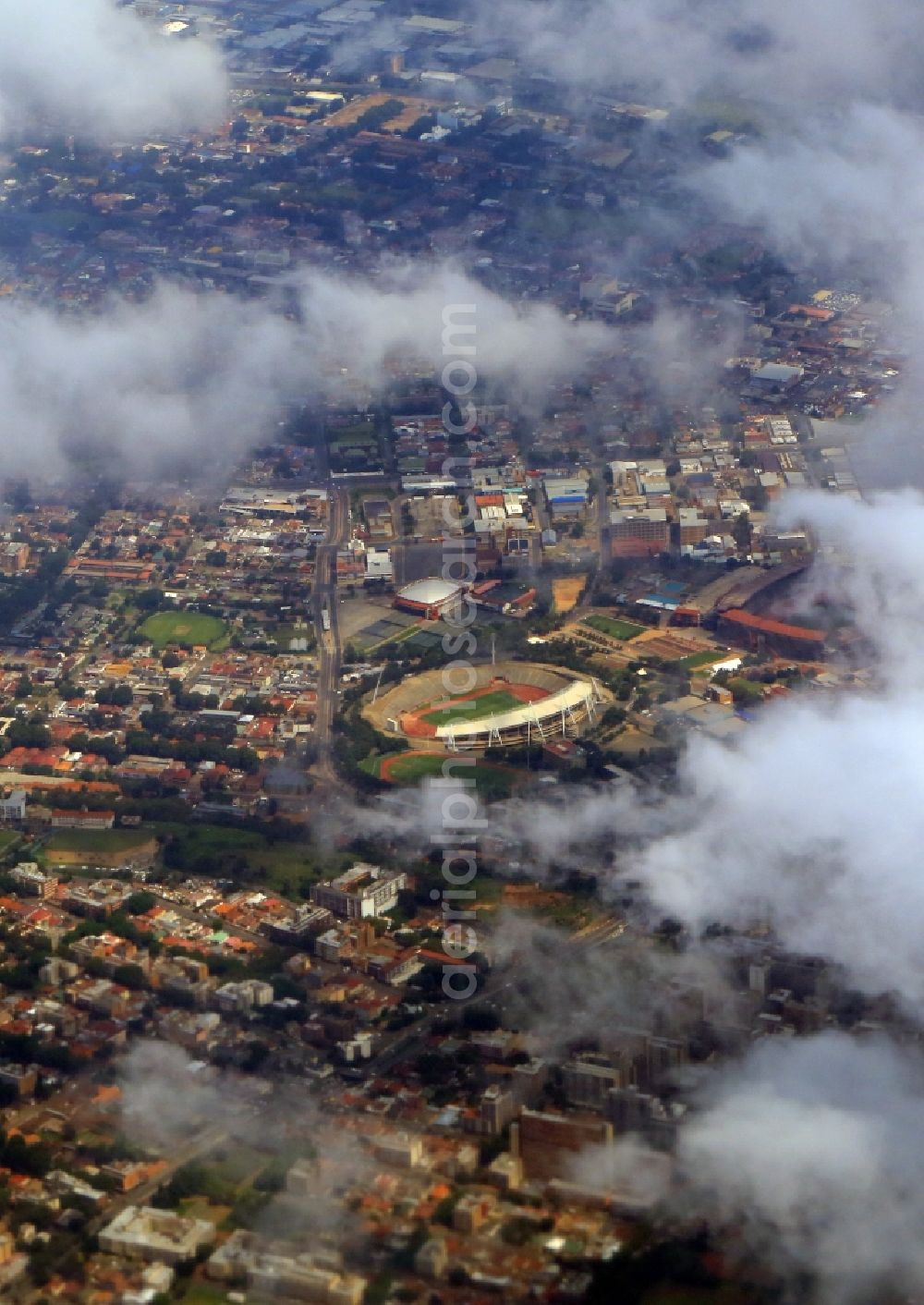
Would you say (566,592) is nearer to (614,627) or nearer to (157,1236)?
(614,627)

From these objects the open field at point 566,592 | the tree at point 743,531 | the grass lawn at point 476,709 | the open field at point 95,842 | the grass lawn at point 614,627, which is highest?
the tree at point 743,531

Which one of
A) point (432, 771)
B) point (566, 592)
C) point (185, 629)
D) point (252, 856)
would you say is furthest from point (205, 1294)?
point (566, 592)

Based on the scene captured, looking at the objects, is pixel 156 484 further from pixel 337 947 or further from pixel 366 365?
pixel 337 947

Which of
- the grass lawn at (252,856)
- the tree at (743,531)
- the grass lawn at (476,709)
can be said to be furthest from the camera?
the tree at (743,531)

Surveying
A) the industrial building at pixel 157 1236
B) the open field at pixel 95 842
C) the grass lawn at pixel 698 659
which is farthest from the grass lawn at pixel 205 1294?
the grass lawn at pixel 698 659

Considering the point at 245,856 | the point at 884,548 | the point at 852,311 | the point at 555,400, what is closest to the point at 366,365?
the point at 555,400

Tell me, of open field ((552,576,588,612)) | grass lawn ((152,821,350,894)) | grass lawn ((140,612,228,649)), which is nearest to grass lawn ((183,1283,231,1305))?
grass lawn ((152,821,350,894))

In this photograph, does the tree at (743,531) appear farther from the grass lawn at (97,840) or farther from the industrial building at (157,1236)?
the industrial building at (157,1236)

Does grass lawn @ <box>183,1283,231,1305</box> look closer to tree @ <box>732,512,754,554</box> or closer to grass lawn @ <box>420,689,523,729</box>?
grass lawn @ <box>420,689,523,729</box>
